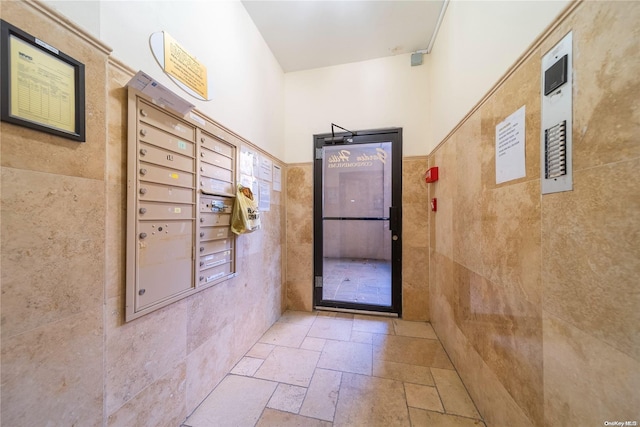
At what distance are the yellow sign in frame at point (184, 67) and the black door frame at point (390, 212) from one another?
1.42m

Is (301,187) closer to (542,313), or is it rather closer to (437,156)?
(437,156)

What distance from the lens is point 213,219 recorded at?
1.40m

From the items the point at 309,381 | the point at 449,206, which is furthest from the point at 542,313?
the point at 309,381

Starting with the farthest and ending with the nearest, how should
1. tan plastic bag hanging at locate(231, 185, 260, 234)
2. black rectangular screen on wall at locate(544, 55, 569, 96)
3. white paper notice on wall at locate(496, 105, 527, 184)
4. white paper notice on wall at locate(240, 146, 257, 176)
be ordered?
1. white paper notice on wall at locate(240, 146, 257, 176)
2. tan plastic bag hanging at locate(231, 185, 260, 234)
3. white paper notice on wall at locate(496, 105, 527, 184)
4. black rectangular screen on wall at locate(544, 55, 569, 96)

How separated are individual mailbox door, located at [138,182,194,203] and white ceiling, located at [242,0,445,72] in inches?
69.6

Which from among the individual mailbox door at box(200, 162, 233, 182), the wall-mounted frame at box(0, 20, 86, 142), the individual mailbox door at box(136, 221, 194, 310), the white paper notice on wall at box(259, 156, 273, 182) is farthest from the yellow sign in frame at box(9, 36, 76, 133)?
the white paper notice on wall at box(259, 156, 273, 182)

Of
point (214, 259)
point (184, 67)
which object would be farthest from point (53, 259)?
point (184, 67)

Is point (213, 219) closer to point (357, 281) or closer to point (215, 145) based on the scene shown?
point (215, 145)

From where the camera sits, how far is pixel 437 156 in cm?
203

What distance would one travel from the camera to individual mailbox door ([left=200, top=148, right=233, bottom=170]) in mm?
1315

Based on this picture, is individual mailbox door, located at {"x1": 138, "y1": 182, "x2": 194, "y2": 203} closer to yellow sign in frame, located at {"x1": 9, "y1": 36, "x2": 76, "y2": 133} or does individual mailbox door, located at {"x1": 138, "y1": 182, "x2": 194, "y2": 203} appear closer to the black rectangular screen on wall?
yellow sign in frame, located at {"x1": 9, "y1": 36, "x2": 76, "y2": 133}

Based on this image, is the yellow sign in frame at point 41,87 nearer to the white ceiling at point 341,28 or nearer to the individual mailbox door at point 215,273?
the individual mailbox door at point 215,273

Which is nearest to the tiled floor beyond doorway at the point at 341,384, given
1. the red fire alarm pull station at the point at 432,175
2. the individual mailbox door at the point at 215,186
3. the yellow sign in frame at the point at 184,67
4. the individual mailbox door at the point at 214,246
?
the individual mailbox door at the point at 214,246

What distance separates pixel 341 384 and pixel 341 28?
10.00 ft
